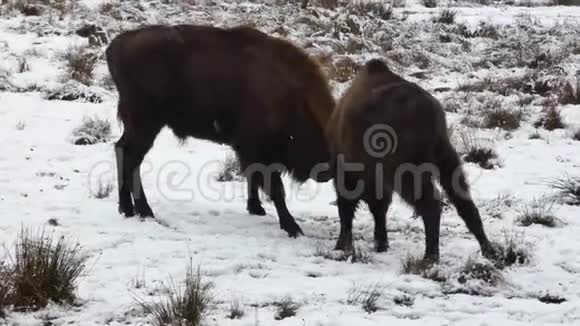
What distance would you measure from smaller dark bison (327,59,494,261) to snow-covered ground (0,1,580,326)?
0.94 feet

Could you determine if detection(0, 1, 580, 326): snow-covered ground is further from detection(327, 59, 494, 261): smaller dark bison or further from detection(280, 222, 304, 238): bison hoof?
detection(327, 59, 494, 261): smaller dark bison

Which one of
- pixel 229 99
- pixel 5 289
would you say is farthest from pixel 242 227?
pixel 5 289

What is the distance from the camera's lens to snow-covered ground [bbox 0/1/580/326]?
160 inches

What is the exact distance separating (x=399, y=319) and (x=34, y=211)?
3.13 m

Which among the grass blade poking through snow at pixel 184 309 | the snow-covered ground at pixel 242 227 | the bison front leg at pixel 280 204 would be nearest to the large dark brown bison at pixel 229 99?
the bison front leg at pixel 280 204

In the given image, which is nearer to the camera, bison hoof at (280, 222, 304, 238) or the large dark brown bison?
bison hoof at (280, 222, 304, 238)

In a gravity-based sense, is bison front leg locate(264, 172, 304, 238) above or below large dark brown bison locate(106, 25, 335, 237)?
below

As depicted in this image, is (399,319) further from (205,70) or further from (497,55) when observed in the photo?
(497,55)

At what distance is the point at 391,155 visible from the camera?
488cm

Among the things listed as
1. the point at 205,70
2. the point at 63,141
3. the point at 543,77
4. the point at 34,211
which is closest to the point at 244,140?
the point at 205,70

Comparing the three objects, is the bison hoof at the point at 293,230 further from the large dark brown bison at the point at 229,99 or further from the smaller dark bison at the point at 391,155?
the smaller dark bison at the point at 391,155

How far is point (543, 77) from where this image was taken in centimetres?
1062

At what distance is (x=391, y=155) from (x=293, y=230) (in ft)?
4.20

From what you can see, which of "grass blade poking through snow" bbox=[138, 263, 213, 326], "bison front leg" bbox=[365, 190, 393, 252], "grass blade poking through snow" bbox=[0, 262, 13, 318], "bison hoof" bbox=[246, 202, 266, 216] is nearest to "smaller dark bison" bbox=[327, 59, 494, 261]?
"bison front leg" bbox=[365, 190, 393, 252]
